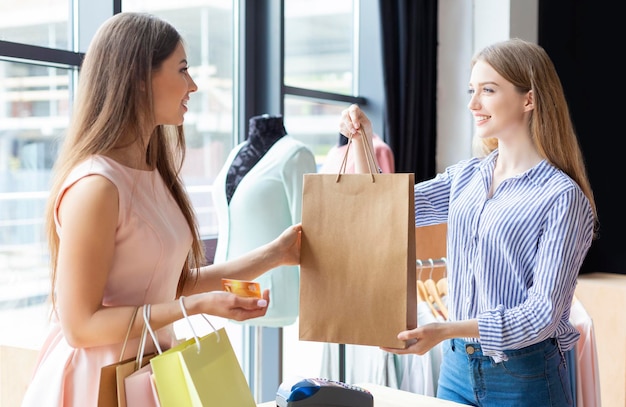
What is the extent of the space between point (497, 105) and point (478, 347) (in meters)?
0.56

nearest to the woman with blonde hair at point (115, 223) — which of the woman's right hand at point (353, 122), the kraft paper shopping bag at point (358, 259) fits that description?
the kraft paper shopping bag at point (358, 259)

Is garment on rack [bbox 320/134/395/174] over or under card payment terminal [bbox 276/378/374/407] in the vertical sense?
over

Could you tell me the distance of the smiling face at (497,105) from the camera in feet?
5.80

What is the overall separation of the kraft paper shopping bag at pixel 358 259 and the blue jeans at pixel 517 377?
27cm

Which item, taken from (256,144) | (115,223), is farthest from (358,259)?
(256,144)

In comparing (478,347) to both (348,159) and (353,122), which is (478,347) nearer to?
(353,122)

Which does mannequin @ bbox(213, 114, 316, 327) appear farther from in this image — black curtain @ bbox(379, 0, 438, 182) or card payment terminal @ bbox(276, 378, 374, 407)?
black curtain @ bbox(379, 0, 438, 182)

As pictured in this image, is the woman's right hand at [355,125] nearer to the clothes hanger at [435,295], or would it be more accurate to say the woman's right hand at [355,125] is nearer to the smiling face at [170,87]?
the smiling face at [170,87]

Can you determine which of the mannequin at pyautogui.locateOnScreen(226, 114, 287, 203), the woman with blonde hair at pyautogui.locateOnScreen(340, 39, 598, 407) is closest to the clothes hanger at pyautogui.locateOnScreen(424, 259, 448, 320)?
the mannequin at pyautogui.locateOnScreen(226, 114, 287, 203)

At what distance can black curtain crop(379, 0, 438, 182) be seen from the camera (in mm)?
4117

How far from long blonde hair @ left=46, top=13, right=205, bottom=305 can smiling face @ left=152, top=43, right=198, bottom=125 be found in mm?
16

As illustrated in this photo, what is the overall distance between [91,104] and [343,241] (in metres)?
0.56

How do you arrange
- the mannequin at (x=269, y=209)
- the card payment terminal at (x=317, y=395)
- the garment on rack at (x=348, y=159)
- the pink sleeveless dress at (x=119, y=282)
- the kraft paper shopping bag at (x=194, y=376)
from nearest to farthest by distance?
the kraft paper shopping bag at (x=194, y=376) → the pink sleeveless dress at (x=119, y=282) → the card payment terminal at (x=317, y=395) → the mannequin at (x=269, y=209) → the garment on rack at (x=348, y=159)

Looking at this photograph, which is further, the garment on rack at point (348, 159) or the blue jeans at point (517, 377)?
the garment on rack at point (348, 159)
